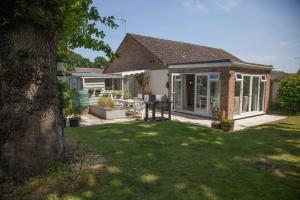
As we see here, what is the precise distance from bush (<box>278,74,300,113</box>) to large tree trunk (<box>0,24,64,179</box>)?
1611 centimetres

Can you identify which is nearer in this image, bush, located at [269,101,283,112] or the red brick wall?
bush, located at [269,101,283,112]

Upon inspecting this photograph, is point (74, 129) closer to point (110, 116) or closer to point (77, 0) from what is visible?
point (110, 116)

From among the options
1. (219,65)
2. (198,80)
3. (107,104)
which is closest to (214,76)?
(219,65)

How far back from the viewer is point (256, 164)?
A: 5.78 metres

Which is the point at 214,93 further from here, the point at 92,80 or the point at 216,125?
the point at 92,80

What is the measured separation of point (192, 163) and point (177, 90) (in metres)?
10.0

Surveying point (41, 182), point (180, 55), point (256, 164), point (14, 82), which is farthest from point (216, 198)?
point (180, 55)

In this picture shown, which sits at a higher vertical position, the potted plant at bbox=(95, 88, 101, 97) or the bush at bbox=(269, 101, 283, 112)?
the potted plant at bbox=(95, 88, 101, 97)

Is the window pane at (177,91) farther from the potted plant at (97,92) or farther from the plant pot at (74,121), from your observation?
the plant pot at (74,121)

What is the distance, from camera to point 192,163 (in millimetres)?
5676

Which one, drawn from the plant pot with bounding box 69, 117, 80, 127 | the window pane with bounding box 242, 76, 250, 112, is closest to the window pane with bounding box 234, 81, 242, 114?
the window pane with bounding box 242, 76, 250, 112

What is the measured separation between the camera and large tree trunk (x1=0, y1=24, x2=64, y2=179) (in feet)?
13.5

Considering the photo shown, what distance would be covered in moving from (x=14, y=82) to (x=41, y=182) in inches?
78.9

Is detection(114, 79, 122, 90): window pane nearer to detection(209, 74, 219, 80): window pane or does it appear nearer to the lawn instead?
detection(209, 74, 219, 80): window pane
